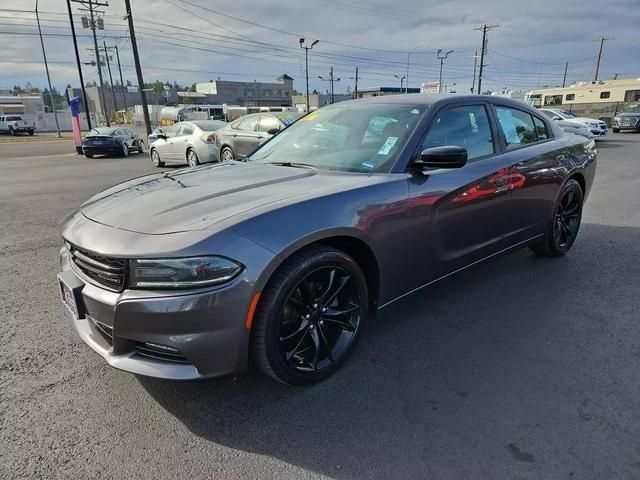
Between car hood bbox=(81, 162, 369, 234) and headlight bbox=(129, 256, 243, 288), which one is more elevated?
car hood bbox=(81, 162, 369, 234)

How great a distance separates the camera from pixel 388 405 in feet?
7.93

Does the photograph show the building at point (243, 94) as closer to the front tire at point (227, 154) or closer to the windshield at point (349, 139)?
the front tire at point (227, 154)

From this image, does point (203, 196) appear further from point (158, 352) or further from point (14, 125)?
point (14, 125)

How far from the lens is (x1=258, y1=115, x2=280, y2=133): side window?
37.8ft

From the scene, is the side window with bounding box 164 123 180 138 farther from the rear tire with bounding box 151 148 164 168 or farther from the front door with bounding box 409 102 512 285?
the front door with bounding box 409 102 512 285

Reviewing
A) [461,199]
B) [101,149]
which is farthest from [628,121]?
[461,199]

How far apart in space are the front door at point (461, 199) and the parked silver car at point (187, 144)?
998cm

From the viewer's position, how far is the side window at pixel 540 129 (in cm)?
432

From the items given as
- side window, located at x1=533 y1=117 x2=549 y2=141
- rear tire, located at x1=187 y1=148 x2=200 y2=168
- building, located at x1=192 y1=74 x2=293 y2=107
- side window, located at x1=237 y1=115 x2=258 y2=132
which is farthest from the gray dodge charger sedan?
building, located at x1=192 y1=74 x2=293 y2=107

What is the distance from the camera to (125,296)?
2.08 m

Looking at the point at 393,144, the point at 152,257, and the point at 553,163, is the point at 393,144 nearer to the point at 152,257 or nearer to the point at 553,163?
the point at 152,257

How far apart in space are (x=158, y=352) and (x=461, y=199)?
2.22 metres

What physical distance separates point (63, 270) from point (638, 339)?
12.2 feet

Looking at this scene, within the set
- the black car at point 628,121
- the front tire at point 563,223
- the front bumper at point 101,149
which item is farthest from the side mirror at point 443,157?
the black car at point 628,121
